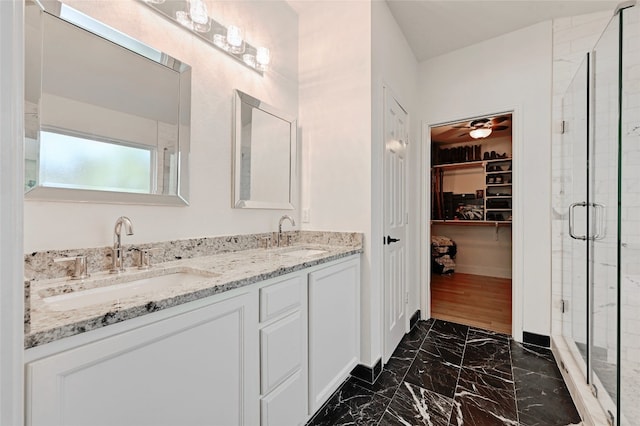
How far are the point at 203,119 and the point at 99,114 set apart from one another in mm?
511

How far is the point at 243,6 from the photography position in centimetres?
188

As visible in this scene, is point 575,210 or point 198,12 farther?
point 575,210

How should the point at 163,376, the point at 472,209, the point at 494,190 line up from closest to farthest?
the point at 163,376, the point at 494,190, the point at 472,209

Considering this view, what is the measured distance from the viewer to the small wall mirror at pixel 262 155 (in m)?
1.82

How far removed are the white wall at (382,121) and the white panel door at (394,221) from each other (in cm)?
10

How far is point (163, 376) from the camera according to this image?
852mm

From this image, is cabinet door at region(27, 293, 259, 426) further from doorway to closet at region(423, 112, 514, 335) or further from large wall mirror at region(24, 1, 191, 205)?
doorway to closet at region(423, 112, 514, 335)

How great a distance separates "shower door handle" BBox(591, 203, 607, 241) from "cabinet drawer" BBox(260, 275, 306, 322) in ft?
5.93

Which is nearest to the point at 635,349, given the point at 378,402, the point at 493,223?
the point at 378,402

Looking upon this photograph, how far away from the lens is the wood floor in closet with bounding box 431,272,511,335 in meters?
2.93

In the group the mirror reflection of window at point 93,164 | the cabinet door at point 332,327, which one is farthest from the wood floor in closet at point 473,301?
the mirror reflection of window at point 93,164

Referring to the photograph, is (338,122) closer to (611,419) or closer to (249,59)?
(249,59)

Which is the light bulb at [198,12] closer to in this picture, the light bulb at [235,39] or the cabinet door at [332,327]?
the light bulb at [235,39]

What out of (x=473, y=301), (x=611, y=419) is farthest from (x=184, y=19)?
(x=473, y=301)
